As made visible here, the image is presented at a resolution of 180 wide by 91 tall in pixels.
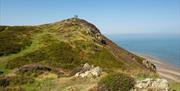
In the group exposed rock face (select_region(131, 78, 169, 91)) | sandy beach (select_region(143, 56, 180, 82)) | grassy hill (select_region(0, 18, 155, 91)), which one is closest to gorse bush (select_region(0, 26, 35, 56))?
grassy hill (select_region(0, 18, 155, 91))

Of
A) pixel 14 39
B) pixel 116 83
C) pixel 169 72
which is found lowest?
pixel 169 72

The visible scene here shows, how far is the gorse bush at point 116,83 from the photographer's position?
20000mm

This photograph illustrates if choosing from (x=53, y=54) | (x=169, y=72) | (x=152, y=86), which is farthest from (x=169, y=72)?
(x=152, y=86)

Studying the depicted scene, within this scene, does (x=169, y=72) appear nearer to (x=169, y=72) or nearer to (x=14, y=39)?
(x=169, y=72)

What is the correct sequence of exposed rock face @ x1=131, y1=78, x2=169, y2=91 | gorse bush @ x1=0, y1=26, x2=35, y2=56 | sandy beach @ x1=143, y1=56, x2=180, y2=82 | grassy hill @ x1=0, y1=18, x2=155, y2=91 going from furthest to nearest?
sandy beach @ x1=143, y1=56, x2=180, y2=82
gorse bush @ x1=0, y1=26, x2=35, y2=56
grassy hill @ x1=0, y1=18, x2=155, y2=91
exposed rock face @ x1=131, y1=78, x2=169, y2=91

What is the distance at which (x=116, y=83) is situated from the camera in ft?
66.0

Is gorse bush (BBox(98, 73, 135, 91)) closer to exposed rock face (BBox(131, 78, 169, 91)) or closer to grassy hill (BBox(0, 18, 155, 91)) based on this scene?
exposed rock face (BBox(131, 78, 169, 91))

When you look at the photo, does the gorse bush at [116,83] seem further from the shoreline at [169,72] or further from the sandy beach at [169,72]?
the sandy beach at [169,72]

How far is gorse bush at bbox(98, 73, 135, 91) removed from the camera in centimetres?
2000

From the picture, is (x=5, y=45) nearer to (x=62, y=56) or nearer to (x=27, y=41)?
(x=27, y=41)

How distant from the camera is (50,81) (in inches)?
1021

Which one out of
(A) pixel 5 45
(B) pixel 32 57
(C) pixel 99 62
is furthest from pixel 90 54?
(A) pixel 5 45

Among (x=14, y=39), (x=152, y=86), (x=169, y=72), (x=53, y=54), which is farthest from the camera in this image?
(x=169, y=72)

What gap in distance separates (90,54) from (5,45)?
51.8 ft
